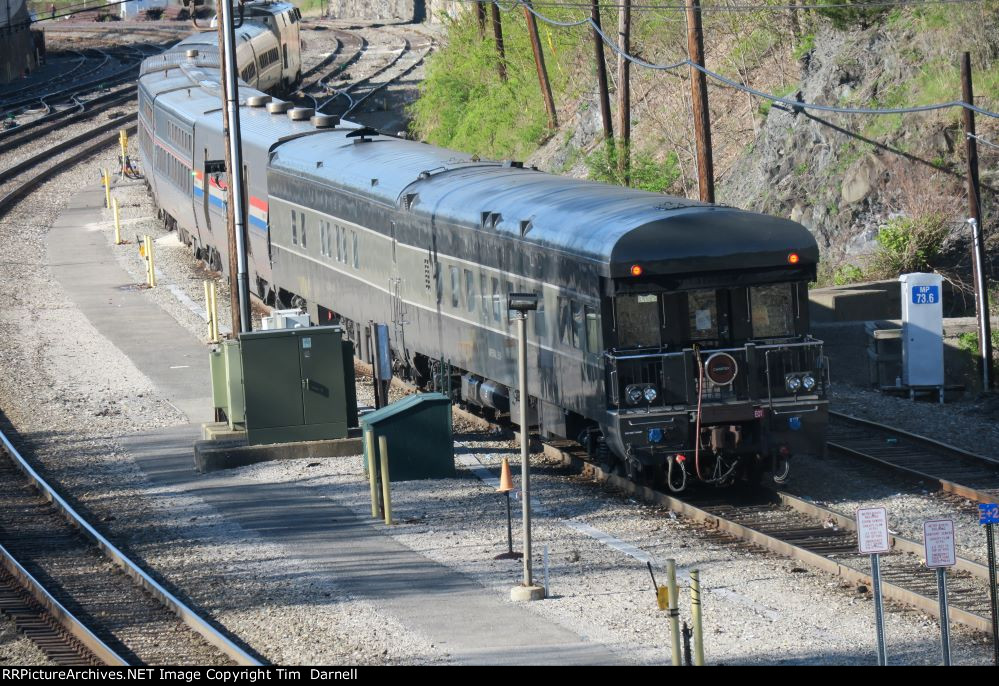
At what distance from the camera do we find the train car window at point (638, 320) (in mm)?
16375

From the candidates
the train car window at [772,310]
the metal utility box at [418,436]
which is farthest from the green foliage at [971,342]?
the metal utility box at [418,436]

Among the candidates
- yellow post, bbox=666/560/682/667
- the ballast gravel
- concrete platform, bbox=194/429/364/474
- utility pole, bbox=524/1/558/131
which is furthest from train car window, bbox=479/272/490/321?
utility pole, bbox=524/1/558/131

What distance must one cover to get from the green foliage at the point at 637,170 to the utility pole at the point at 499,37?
1450 centimetres

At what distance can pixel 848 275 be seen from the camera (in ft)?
98.2

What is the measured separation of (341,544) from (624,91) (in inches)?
674

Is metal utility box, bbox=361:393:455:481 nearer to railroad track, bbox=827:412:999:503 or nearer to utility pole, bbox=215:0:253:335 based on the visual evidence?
railroad track, bbox=827:412:999:503

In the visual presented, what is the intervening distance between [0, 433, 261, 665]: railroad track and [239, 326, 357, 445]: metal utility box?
2772 mm

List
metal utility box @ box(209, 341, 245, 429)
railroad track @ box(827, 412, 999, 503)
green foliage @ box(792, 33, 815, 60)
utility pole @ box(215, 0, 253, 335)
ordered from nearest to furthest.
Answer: railroad track @ box(827, 412, 999, 503) → metal utility box @ box(209, 341, 245, 429) → utility pole @ box(215, 0, 253, 335) → green foliage @ box(792, 33, 815, 60)

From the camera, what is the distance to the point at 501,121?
5072 cm

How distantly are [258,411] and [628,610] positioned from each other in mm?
8015

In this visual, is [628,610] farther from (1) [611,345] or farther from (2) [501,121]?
(2) [501,121]

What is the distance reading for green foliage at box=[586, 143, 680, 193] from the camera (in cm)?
3394
